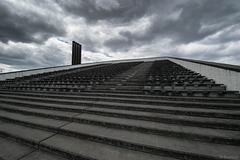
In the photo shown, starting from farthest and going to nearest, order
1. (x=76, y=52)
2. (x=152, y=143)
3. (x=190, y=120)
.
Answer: (x=76, y=52) < (x=190, y=120) < (x=152, y=143)

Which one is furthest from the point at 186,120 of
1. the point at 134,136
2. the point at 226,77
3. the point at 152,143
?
the point at 226,77

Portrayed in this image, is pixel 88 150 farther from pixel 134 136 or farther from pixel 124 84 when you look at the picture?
pixel 124 84

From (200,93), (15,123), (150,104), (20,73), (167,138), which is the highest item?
(20,73)

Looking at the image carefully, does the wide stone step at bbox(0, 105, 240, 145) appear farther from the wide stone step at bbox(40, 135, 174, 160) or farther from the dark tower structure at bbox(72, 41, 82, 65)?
the dark tower structure at bbox(72, 41, 82, 65)

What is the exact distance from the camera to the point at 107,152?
1459mm

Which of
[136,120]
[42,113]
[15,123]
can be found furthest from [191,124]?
[15,123]

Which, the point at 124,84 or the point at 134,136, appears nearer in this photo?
the point at 134,136

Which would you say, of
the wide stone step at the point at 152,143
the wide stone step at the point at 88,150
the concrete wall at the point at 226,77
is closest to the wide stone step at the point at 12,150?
the wide stone step at the point at 88,150

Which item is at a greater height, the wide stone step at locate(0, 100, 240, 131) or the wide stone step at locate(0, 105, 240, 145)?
the wide stone step at locate(0, 100, 240, 131)

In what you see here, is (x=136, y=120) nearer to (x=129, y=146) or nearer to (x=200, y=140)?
(x=129, y=146)

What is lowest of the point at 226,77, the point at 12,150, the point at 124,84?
the point at 12,150

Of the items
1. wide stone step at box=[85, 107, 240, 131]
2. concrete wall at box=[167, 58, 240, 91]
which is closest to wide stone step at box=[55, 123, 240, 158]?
wide stone step at box=[85, 107, 240, 131]

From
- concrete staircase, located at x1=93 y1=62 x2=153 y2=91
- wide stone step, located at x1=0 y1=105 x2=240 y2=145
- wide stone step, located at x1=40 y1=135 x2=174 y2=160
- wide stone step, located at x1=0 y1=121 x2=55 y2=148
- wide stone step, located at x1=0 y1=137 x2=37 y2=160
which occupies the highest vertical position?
concrete staircase, located at x1=93 y1=62 x2=153 y2=91

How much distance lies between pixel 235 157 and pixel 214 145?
23 centimetres
